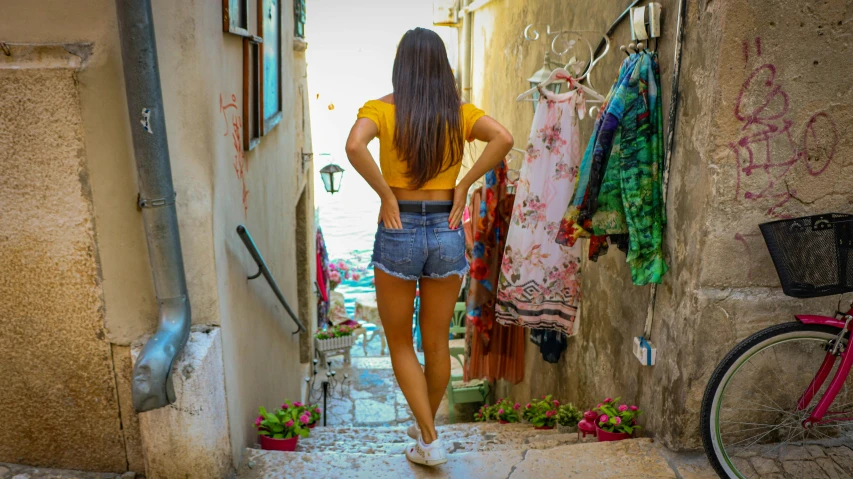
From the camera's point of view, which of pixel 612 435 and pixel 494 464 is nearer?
pixel 494 464

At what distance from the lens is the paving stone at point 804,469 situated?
284 centimetres

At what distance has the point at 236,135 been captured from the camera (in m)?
3.28

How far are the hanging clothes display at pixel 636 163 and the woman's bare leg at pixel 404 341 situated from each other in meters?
1.01

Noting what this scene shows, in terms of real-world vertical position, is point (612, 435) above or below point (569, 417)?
above

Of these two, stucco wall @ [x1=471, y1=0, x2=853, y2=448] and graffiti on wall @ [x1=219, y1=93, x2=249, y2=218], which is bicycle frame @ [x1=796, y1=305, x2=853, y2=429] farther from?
graffiti on wall @ [x1=219, y1=93, x2=249, y2=218]

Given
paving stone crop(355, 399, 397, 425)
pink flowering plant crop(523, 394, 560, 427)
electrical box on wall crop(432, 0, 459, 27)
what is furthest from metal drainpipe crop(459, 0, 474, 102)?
pink flowering plant crop(523, 394, 560, 427)

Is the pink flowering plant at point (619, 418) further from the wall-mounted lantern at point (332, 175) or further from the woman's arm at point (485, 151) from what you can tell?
the wall-mounted lantern at point (332, 175)

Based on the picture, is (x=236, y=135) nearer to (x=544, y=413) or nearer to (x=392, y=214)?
(x=392, y=214)

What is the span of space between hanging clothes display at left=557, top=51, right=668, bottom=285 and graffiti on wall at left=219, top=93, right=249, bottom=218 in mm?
1677

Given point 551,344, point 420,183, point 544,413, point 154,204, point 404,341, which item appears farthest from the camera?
point 551,344

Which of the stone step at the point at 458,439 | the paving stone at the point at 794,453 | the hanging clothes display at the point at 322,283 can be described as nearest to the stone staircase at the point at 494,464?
the stone step at the point at 458,439

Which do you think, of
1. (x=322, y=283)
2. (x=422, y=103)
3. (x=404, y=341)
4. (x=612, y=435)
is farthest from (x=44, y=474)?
(x=322, y=283)

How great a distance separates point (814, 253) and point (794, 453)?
1.02 m

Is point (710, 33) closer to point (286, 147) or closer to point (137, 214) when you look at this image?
point (137, 214)
